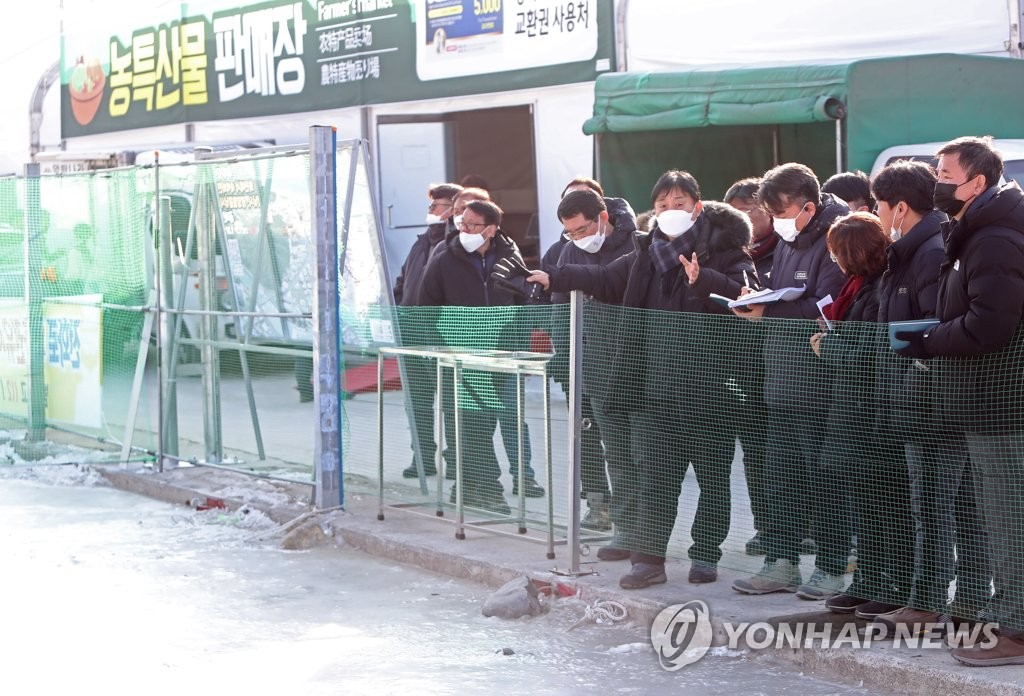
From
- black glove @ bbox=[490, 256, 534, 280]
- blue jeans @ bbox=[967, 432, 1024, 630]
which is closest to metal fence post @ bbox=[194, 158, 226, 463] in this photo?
black glove @ bbox=[490, 256, 534, 280]

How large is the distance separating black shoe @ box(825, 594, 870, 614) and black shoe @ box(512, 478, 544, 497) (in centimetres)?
201

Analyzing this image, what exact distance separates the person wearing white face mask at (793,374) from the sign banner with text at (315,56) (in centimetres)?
585

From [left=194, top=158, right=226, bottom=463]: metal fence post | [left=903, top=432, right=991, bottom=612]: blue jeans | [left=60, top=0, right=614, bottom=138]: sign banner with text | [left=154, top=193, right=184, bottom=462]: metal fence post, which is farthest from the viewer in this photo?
[left=60, top=0, right=614, bottom=138]: sign banner with text

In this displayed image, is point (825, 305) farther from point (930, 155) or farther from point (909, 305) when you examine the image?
point (930, 155)

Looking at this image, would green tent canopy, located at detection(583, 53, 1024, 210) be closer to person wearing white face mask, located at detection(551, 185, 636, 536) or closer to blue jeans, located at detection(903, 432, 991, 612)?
person wearing white face mask, located at detection(551, 185, 636, 536)

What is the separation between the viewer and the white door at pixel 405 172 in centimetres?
1398

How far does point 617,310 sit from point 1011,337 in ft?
6.60

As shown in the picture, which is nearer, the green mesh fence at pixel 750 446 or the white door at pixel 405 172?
the green mesh fence at pixel 750 446

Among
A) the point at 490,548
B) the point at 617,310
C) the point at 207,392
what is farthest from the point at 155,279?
the point at 617,310

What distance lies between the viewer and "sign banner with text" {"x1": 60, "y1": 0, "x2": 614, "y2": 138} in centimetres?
1223

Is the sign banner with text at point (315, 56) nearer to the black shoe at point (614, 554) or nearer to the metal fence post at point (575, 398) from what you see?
the metal fence post at point (575, 398)

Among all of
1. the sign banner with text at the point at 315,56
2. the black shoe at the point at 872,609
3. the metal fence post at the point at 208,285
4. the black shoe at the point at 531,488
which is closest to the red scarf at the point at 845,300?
the black shoe at the point at 872,609

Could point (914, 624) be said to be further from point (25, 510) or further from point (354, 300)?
point (25, 510)

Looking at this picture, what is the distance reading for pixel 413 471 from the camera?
8.16 meters
